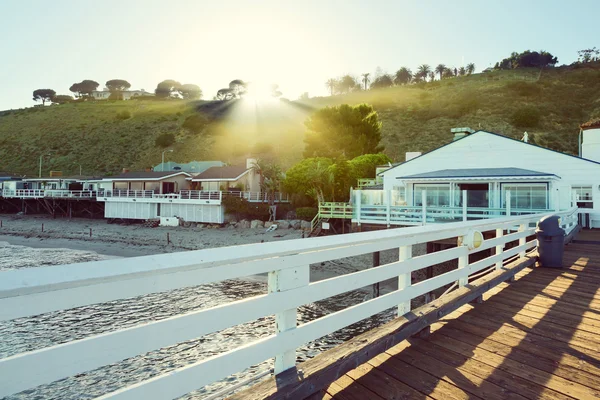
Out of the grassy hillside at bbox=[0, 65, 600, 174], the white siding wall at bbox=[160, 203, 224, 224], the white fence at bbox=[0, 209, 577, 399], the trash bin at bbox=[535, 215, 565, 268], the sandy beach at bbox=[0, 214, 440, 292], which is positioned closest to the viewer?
the white fence at bbox=[0, 209, 577, 399]

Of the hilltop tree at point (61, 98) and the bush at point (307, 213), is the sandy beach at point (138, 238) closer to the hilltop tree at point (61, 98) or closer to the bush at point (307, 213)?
the bush at point (307, 213)

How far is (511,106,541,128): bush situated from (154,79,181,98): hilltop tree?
126844 millimetres

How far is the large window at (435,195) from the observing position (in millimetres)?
22344

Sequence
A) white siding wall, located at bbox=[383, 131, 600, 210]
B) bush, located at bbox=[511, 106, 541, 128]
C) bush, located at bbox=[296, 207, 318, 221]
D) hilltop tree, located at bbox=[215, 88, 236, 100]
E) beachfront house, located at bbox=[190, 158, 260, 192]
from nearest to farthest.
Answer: white siding wall, located at bbox=[383, 131, 600, 210] < bush, located at bbox=[296, 207, 318, 221] < beachfront house, located at bbox=[190, 158, 260, 192] < bush, located at bbox=[511, 106, 541, 128] < hilltop tree, located at bbox=[215, 88, 236, 100]

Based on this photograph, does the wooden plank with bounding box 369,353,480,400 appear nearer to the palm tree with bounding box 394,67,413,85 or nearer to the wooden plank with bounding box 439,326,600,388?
the wooden plank with bounding box 439,326,600,388

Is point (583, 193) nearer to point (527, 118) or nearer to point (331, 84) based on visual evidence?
point (527, 118)

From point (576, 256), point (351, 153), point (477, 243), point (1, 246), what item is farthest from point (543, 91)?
point (1, 246)

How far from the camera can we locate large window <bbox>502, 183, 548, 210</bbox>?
20047 millimetres

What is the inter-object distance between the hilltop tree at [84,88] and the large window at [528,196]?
537 feet

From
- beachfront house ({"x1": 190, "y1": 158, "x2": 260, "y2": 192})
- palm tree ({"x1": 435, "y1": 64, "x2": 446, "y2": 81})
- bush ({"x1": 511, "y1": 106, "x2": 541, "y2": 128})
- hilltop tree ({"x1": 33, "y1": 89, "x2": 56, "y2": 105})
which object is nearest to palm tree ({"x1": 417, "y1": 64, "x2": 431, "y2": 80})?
palm tree ({"x1": 435, "y1": 64, "x2": 446, "y2": 81})

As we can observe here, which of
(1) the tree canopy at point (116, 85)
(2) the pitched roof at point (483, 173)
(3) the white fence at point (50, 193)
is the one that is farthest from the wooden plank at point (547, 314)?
(1) the tree canopy at point (116, 85)

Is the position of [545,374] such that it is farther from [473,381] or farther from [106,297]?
[106,297]

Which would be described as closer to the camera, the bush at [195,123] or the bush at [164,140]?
the bush at [164,140]

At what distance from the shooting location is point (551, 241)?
834 centimetres
